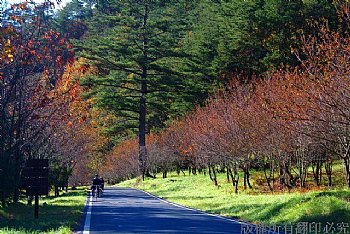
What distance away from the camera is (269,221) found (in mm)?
17156

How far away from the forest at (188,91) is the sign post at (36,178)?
3.65 meters

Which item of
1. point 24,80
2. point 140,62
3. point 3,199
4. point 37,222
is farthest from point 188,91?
point 37,222

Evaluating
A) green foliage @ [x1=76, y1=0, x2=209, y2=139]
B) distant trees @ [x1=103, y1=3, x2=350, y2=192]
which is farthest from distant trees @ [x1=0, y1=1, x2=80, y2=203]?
green foliage @ [x1=76, y1=0, x2=209, y2=139]

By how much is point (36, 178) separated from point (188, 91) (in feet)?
110

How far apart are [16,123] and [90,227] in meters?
8.36

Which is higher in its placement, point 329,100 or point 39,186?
point 329,100

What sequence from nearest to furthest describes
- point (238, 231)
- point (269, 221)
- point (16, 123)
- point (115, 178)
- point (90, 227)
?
point (238, 231), point (90, 227), point (269, 221), point (16, 123), point (115, 178)

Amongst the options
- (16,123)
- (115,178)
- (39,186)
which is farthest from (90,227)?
(115,178)

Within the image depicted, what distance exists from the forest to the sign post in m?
3.65

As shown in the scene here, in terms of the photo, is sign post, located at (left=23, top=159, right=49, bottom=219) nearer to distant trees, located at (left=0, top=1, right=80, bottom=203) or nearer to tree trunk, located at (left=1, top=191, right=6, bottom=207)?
distant trees, located at (left=0, top=1, right=80, bottom=203)

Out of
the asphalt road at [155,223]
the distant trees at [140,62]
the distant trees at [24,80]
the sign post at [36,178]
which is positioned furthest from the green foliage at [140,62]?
the sign post at [36,178]

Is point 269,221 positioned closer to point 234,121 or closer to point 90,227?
point 90,227

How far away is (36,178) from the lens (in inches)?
753

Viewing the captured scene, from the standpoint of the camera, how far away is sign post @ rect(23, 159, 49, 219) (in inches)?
746
